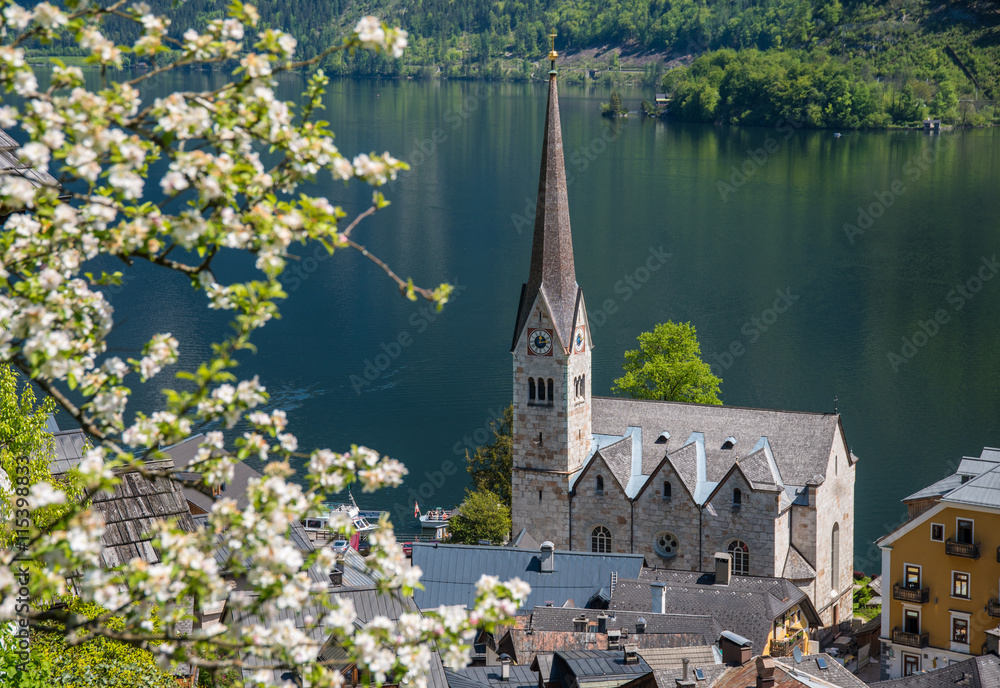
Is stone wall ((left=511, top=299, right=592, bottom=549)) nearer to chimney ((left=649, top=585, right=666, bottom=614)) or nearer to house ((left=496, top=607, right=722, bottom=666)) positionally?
chimney ((left=649, top=585, right=666, bottom=614))

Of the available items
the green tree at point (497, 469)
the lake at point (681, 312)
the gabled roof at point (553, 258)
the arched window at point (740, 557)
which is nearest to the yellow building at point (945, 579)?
the arched window at point (740, 557)

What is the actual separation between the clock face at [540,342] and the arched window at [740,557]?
1152 centimetres

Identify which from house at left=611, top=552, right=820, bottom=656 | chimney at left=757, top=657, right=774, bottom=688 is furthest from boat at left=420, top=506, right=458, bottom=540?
chimney at left=757, top=657, right=774, bottom=688

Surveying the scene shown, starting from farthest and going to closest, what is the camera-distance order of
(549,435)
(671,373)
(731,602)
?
(671,373)
(549,435)
(731,602)

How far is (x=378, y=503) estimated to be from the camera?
7962 centimetres

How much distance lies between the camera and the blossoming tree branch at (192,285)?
28.5 ft

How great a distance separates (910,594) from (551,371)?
18209mm

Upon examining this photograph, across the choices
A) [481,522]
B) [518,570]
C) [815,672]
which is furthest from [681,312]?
[815,672]

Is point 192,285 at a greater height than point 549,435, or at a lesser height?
greater

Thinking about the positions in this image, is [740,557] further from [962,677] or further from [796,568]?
[962,677]

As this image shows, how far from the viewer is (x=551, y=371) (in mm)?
59719

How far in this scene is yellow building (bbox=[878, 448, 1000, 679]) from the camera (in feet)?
158

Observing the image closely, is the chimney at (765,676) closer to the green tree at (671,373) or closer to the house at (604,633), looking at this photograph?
the house at (604,633)

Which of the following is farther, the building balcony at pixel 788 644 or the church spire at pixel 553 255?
the church spire at pixel 553 255
